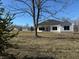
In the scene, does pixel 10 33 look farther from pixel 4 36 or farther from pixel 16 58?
pixel 16 58

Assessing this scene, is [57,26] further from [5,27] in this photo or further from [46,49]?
[5,27]

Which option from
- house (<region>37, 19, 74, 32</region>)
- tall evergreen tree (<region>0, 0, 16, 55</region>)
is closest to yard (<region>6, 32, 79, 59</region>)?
tall evergreen tree (<region>0, 0, 16, 55</region>)

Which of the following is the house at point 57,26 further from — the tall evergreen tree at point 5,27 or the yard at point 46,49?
the tall evergreen tree at point 5,27

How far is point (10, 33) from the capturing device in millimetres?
9961

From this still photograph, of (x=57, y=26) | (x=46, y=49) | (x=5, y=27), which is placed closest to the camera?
(x=5, y=27)

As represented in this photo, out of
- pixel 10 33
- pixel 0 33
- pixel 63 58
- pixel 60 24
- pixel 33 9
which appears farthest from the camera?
pixel 60 24

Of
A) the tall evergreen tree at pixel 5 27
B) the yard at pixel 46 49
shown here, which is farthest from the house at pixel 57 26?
the tall evergreen tree at pixel 5 27

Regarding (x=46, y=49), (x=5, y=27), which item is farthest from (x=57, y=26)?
(x=5, y=27)

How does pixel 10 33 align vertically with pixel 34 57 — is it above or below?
above

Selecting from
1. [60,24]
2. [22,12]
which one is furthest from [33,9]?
[60,24]

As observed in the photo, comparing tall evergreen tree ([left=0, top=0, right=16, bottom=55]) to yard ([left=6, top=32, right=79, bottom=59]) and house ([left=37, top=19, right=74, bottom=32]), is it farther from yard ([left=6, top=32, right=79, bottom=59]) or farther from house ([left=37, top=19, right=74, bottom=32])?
house ([left=37, top=19, right=74, bottom=32])

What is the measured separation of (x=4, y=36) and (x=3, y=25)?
0.51 metres

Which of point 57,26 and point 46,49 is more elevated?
point 57,26

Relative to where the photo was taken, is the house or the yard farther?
the house
